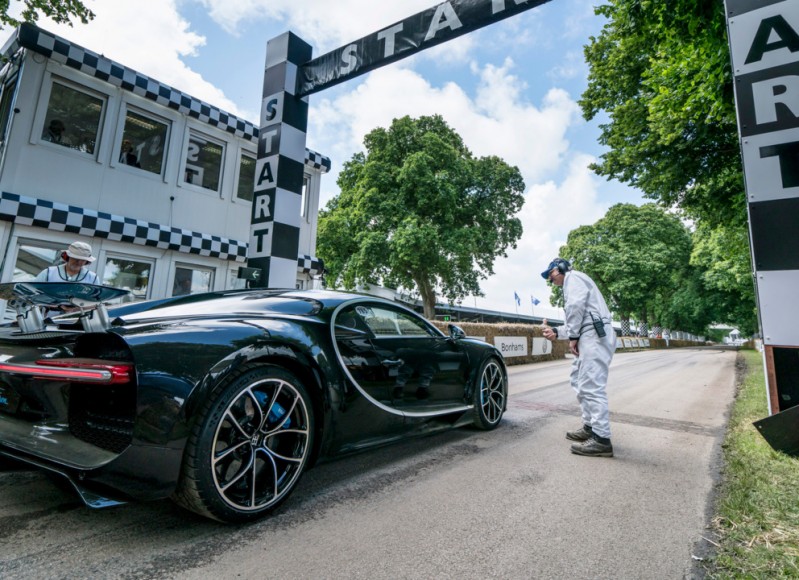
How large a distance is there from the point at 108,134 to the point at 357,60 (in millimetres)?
5001

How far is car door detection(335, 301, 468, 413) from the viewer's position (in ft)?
8.59

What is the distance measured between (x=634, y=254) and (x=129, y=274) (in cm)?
3523

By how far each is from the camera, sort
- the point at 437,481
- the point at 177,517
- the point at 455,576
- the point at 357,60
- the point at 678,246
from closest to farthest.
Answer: the point at 455,576
the point at 177,517
the point at 437,481
the point at 357,60
the point at 678,246


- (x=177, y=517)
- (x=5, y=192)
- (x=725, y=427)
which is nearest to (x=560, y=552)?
(x=177, y=517)

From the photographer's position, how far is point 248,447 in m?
1.95

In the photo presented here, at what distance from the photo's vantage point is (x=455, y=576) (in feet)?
5.16

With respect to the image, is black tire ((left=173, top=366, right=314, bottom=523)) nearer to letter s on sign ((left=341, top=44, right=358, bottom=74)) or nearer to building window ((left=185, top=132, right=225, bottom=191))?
letter s on sign ((left=341, top=44, right=358, bottom=74))

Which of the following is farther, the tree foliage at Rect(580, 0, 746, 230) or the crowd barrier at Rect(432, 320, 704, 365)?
the crowd barrier at Rect(432, 320, 704, 365)

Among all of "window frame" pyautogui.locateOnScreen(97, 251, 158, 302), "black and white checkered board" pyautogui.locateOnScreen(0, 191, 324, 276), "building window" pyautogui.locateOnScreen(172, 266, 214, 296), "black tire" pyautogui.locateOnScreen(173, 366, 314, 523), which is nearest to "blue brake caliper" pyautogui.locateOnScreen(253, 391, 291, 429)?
"black tire" pyautogui.locateOnScreen(173, 366, 314, 523)

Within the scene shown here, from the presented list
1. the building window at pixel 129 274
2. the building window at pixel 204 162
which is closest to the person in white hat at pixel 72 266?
the building window at pixel 129 274

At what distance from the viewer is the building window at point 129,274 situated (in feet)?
23.6

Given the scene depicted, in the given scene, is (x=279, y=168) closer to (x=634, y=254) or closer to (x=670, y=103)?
(x=670, y=103)

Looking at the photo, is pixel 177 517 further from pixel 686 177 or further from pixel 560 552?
pixel 686 177

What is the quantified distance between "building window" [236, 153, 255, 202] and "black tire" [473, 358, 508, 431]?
757 cm
